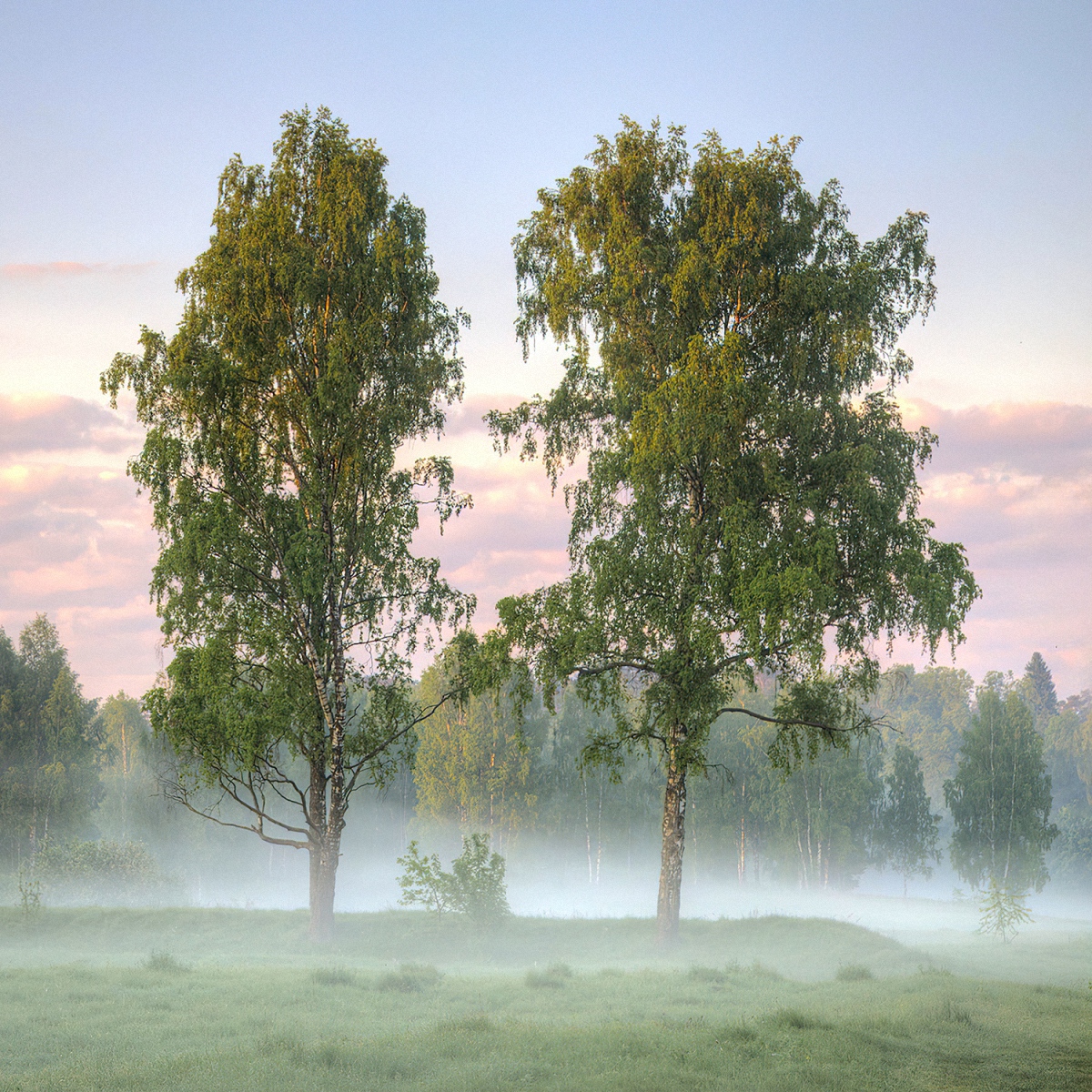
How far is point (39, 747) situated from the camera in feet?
143

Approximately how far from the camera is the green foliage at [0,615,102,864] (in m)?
42.7

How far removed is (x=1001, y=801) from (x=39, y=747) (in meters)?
45.0

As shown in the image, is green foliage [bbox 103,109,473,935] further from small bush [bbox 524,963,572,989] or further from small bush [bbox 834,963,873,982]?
small bush [bbox 834,963,873,982]

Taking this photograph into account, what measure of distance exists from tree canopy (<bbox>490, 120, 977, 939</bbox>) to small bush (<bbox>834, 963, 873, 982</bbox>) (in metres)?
4.07

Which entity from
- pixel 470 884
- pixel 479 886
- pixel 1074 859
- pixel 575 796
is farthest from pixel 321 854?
pixel 1074 859

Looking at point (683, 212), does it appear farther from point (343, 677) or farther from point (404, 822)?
point (404, 822)

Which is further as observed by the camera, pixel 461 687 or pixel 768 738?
pixel 768 738

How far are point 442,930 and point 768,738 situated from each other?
1621 inches

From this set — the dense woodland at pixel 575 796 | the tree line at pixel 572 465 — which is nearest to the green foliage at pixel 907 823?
the dense woodland at pixel 575 796

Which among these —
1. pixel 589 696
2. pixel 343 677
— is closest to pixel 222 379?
pixel 343 677

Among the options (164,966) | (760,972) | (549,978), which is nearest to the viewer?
(549,978)

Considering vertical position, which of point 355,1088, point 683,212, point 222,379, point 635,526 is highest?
point 683,212

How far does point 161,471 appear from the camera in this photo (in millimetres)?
21531

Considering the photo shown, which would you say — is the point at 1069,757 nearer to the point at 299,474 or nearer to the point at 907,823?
the point at 907,823
